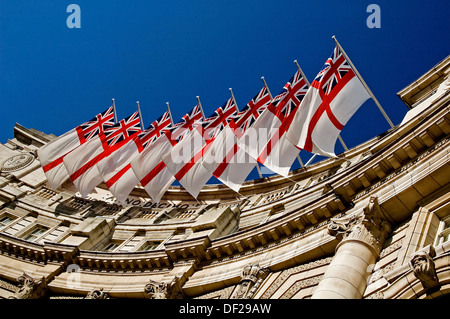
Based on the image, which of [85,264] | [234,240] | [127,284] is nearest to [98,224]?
[85,264]

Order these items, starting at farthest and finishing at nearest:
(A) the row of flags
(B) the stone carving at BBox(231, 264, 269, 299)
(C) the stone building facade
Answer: (A) the row of flags
(B) the stone carving at BBox(231, 264, 269, 299)
(C) the stone building facade

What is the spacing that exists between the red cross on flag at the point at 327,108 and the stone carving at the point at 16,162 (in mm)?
24654

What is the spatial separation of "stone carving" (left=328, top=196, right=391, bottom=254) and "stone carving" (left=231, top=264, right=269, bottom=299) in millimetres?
3881

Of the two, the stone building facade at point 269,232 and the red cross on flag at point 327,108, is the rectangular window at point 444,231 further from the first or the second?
the red cross on flag at point 327,108

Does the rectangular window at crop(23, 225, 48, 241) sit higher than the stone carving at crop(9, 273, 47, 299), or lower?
higher

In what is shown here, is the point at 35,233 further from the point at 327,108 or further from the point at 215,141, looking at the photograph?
the point at 327,108

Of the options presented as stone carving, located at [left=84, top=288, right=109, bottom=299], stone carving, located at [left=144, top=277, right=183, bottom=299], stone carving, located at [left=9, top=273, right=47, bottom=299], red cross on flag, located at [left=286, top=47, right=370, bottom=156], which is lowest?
stone carving, located at [left=144, top=277, right=183, bottom=299]

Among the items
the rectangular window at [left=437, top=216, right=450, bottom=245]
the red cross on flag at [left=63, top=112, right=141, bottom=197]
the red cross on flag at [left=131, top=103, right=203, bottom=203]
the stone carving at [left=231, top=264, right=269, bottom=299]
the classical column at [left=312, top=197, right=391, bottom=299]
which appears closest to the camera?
the classical column at [left=312, top=197, right=391, bottom=299]

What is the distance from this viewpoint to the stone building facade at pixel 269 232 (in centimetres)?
1419

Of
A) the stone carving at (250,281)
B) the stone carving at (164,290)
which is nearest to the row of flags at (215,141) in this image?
the stone carving at (250,281)

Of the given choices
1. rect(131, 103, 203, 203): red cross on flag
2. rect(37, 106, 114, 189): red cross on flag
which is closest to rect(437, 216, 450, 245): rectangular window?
rect(131, 103, 203, 203): red cross on flag

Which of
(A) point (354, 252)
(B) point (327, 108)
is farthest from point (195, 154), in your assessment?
(A) point (354, 252)

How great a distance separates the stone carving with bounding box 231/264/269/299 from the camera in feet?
58.9

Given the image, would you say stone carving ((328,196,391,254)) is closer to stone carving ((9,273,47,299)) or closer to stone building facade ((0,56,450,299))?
stone building facade ((0,56,450,299))
